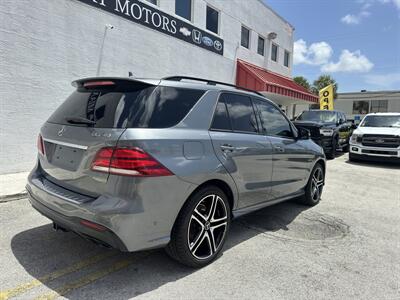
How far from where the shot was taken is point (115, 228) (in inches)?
98.0

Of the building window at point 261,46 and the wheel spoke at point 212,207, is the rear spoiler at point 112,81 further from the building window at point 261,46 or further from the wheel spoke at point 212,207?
the building window at point 261,46

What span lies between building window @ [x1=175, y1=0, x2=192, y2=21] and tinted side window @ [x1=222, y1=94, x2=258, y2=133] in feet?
26.9

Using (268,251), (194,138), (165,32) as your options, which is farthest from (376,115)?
(194,138)

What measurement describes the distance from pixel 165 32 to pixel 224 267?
28.8 feet

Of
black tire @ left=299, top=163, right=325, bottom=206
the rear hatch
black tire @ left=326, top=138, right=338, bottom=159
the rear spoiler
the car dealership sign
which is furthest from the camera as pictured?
black tire @ left=326, top=138, right=338, bottom=159

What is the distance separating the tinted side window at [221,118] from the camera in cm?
334

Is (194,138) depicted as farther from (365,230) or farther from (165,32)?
(165,32)

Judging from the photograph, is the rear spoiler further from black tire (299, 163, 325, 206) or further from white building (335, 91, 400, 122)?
white building (335, 91, 400, 122)

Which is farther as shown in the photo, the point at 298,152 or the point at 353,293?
the point at 298,152

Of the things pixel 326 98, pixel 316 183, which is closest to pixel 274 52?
pixel 326 98

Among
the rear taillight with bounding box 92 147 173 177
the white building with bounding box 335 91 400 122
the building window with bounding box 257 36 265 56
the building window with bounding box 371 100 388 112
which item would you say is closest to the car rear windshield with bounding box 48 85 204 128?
the rear taillight with bounding box 92 147 173 177

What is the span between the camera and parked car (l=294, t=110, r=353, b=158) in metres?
11.4

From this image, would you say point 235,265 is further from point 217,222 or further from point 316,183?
point 316,183

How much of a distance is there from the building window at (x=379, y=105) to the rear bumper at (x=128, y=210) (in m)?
46.1
